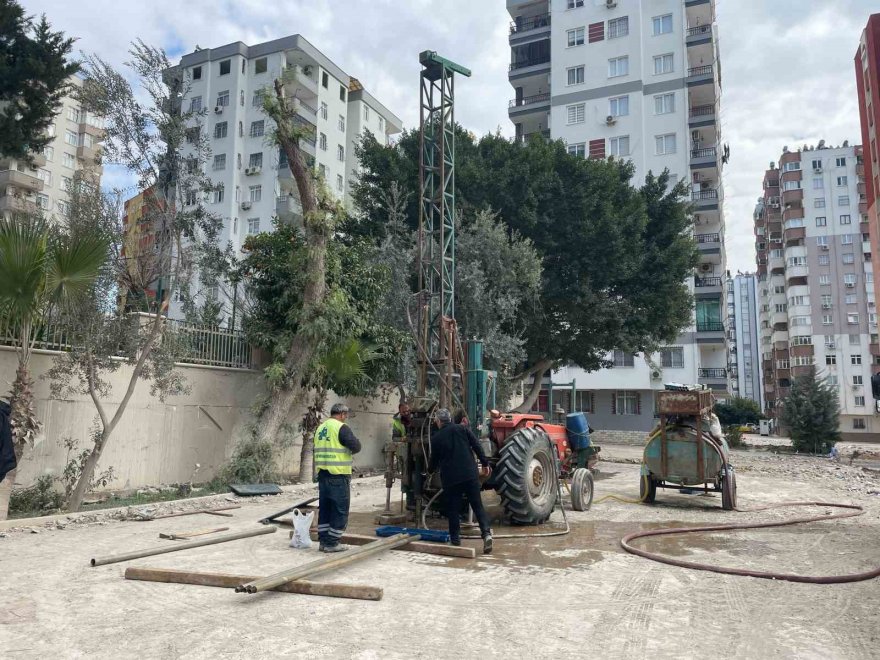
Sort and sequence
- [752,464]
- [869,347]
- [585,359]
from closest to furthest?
[752,464] → [585,359] → [869,347]

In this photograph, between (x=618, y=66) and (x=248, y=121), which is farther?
(x=618, y=66)

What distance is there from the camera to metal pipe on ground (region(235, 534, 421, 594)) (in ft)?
16.5

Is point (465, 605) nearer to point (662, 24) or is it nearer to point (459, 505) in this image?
point (459, 505)

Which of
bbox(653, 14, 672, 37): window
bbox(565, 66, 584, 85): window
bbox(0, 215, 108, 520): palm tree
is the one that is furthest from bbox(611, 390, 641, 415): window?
bbox(0, 215, 108, 520): palm tree

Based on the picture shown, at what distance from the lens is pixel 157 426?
42.1ft

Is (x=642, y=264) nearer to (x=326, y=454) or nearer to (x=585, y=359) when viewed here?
(x=585, y=359)

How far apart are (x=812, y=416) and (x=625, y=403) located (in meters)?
15.4

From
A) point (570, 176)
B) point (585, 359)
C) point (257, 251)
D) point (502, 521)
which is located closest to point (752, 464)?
point (585, 359)

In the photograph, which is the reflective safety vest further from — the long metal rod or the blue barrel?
the blue barrel

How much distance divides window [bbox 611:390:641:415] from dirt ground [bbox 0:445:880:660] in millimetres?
33912

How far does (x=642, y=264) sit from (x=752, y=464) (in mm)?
7541

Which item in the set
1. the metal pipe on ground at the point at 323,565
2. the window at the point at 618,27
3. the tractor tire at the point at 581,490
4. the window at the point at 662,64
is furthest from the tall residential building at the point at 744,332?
the metal pipe on ground at the point at 323,565

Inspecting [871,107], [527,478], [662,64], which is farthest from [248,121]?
[527,478]

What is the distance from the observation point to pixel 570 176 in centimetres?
2264
